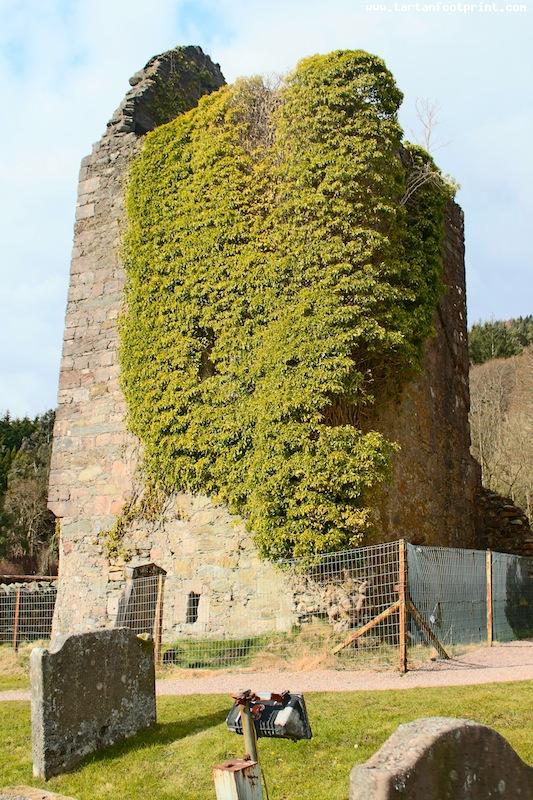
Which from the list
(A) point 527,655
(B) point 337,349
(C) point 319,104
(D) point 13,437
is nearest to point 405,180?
(C) point 319,104

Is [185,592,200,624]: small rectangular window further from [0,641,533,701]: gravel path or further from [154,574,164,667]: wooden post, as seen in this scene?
[0,641,533,701]: gravel path

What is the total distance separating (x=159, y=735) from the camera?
685 cm

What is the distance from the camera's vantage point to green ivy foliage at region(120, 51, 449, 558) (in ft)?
36.4

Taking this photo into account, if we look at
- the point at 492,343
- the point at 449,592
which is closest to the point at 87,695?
the point at 449,592

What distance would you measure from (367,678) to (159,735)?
278 centimetres

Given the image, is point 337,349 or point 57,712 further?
point 337,349

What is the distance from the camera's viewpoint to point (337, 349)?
37.2ft

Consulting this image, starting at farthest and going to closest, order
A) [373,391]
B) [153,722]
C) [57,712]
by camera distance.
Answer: [373,391]
[153,722]
[57,712]

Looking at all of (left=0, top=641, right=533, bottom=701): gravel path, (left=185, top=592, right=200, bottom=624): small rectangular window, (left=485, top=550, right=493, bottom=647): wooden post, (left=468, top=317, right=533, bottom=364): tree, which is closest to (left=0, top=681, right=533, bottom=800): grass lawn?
(left=0, top=641, right=533, bottom=701): gravel path

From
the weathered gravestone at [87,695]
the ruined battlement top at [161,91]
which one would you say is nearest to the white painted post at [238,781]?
the weathered gravestone at [87,695]

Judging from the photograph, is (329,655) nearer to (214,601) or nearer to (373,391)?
(214,601)

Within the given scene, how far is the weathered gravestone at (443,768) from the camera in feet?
8.49

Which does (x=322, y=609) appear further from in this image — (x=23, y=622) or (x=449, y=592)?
(x=23, y=622)

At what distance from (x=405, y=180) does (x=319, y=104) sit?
2.16 m
